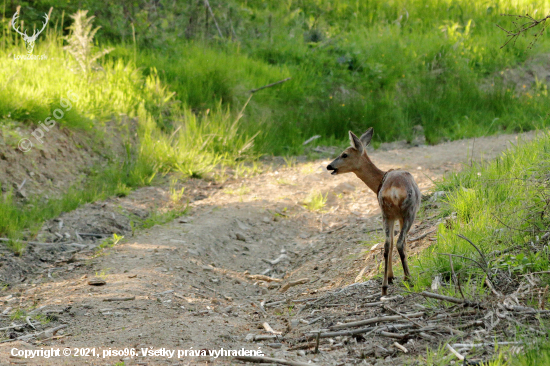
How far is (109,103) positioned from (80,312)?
5.44m

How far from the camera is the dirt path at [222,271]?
12.5 ft

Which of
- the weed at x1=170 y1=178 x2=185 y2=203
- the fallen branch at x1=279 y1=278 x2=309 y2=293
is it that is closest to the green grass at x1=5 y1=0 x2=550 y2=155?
the weed at x1=170 y1=178 x2=185 y2=203

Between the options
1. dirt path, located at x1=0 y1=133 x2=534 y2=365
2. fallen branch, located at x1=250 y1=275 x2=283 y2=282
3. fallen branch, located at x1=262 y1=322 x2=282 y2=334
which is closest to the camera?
dirt path, located at x1=0 y1=133 x2=534 y2=365

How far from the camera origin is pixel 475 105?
11781 mm

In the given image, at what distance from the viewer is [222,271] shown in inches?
231

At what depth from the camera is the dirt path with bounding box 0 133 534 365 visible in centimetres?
382

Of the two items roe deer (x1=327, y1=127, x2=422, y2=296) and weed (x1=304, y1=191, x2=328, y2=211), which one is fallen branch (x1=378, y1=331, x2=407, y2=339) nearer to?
roe deer (x1=327, y1=127, x2=422, y2=296)

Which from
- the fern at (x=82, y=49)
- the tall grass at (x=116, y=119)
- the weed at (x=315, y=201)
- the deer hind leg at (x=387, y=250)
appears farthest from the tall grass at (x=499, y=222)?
the fern at (x=82, y=49)

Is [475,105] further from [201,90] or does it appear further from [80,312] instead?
[80,312]

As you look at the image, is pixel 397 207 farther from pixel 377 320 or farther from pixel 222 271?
pixel 222 271

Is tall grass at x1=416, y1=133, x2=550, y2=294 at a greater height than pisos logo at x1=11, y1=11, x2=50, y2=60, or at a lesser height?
lesser

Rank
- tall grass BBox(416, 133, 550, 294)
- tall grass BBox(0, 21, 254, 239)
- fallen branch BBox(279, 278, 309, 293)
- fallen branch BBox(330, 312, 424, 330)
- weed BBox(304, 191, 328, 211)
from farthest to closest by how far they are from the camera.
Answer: weed BBox(304, 191, 328, 211), tall grass BBox(0, 21, 254, 239), fallen branch BBox(279, 278, 309, 293), tall grass BBox(416, 133, 550, 294), fallen branch BBox(330, 312, 424, 330)

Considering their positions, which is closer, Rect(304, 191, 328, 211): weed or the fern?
Rect(304, 191, 328, 211): weed

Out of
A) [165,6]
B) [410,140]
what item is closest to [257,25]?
[165,6]
